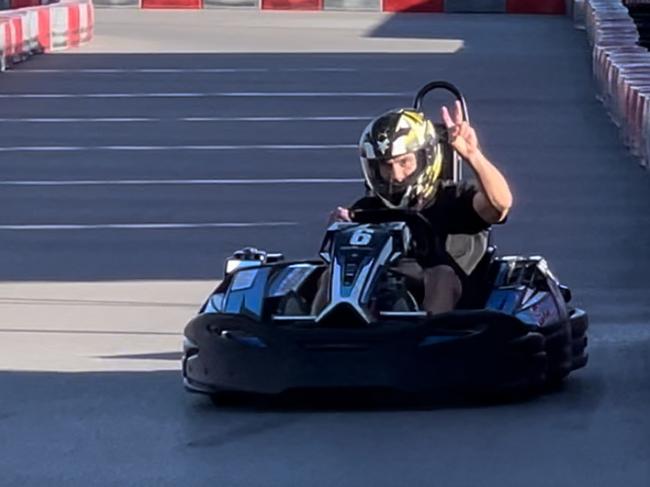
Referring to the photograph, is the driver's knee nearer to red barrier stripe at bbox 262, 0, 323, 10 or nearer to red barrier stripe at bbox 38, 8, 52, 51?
red barrier stripe at bbox 38, 8, 52, 51

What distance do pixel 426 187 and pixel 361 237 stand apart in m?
0.47

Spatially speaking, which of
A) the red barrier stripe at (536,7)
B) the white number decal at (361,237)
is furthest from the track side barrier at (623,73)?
the white number decal at (361,237)

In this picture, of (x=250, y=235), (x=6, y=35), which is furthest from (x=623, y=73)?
(x=6, y=35)

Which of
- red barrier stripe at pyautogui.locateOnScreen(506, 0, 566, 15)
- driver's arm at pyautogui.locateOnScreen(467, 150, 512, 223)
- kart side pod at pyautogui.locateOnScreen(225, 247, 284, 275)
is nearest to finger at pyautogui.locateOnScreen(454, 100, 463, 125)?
driver's arm at pyautogui.locateOnScreen(467, 150, 512, 223)

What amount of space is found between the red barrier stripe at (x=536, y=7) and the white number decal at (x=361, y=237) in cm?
2526

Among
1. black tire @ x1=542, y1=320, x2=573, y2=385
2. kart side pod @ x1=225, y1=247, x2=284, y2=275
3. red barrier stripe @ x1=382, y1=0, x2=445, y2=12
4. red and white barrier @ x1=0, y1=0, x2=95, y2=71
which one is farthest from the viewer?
red barrier stripe @ x1=382, y1=0, x2=445, y2=12

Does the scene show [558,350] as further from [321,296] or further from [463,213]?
[321,296]

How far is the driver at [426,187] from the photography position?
24.8 feet

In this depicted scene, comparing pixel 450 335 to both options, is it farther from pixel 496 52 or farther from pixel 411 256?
pixel 496 52

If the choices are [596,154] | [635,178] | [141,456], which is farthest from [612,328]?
[596,154]

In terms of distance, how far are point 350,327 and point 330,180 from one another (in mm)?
7943

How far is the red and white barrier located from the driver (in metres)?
16.0

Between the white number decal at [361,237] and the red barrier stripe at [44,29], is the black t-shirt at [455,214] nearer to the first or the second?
the white number decal at [361,237]

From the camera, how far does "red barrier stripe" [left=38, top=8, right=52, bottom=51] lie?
83.5 ft
